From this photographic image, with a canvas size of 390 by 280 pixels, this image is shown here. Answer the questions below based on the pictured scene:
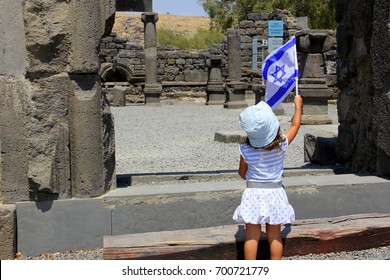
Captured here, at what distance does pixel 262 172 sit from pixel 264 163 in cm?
6

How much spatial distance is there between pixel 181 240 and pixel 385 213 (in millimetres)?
1926

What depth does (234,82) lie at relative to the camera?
1964cm

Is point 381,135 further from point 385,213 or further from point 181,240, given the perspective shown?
point 181,240

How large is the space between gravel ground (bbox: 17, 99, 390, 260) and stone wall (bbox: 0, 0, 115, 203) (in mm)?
603

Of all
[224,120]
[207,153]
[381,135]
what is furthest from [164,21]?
[381,135]

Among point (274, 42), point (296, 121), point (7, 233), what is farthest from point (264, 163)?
point (274, 42)

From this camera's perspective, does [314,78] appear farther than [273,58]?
Yes

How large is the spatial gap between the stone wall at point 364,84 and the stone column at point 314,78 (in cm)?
665

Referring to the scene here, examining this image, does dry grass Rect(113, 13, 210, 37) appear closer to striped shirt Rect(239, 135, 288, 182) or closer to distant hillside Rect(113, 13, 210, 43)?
distant hillside Rect(113, 13, 210, 43)

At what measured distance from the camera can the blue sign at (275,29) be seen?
2391cm

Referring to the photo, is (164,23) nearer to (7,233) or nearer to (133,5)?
(133,5)

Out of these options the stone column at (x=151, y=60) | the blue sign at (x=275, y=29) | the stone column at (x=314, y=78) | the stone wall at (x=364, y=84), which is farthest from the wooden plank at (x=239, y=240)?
the blue sign at (x=275, y=29)

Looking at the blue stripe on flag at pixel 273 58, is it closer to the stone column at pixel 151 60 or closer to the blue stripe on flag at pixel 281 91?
the blue stripe on flag at pixel 281 91

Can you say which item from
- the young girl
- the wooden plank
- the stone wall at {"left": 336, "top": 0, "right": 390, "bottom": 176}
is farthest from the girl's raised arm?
the stone wall at {"left": 336, "top": 0, "right": 390, "bottom": 176}
